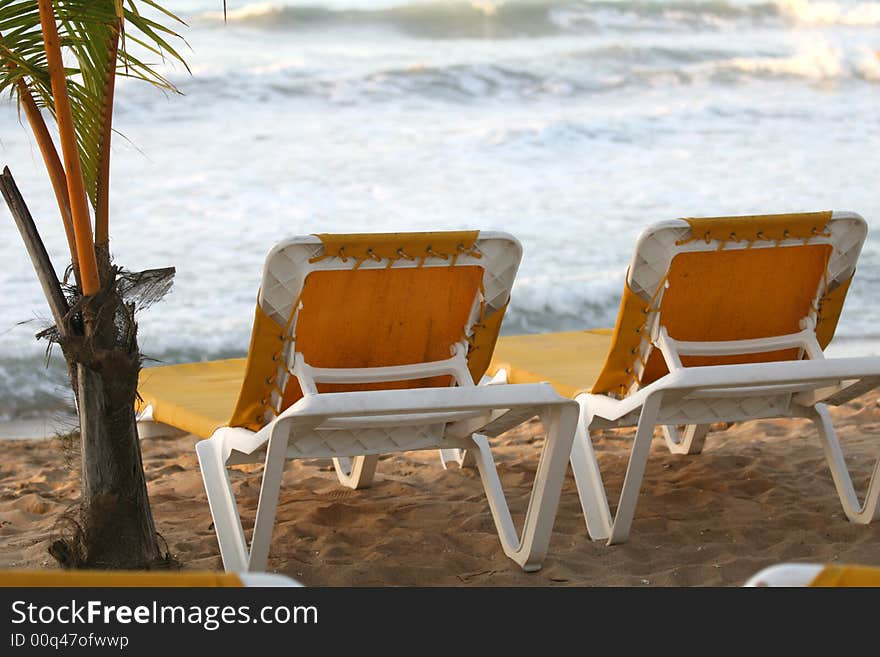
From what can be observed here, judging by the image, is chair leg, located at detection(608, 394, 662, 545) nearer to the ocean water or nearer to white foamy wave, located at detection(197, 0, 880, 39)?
the ocean water

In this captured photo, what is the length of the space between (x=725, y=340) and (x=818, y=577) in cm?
245

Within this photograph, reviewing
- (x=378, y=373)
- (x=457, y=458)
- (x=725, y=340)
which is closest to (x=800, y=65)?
(x=457, y=458)

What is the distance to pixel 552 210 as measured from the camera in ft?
42.3

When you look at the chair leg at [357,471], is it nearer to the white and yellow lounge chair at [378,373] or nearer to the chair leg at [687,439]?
the white and yellow lounge chair at [378,373]

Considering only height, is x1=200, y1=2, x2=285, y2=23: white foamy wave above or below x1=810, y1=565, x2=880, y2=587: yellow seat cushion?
below

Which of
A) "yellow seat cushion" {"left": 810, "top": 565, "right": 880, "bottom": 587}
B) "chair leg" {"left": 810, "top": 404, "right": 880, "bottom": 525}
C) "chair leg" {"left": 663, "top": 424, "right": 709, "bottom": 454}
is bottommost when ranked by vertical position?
"chair leg" {"left": 663, "top": 424, "right": 709, "bottom": 454}

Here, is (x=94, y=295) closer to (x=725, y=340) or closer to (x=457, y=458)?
(x=725, y=340)

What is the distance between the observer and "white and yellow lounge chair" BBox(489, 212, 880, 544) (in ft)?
11.2

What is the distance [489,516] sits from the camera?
395 centimetres

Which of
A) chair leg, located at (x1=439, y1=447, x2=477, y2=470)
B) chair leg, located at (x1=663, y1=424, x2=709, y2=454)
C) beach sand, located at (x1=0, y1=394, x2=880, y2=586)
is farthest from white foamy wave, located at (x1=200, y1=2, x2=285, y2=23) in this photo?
chair leg, located at (x1=663, y1=424, x2=709, y2=454)

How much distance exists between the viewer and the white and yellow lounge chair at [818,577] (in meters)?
1.26

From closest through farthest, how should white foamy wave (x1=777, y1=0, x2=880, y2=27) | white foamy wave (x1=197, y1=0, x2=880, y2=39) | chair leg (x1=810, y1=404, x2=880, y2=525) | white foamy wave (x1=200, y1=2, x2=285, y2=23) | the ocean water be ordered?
chair leg (x1=810, y1=404, x2=880, y2=525) < the ocean water < white foamy wave (x1=200, y1=2, x2=285, y2=23) < white foamy wave (x1=197, y1=0, x2=880, y2=39) < white foamy wave (x1=777, y1=0, x2=880, y2=27)
